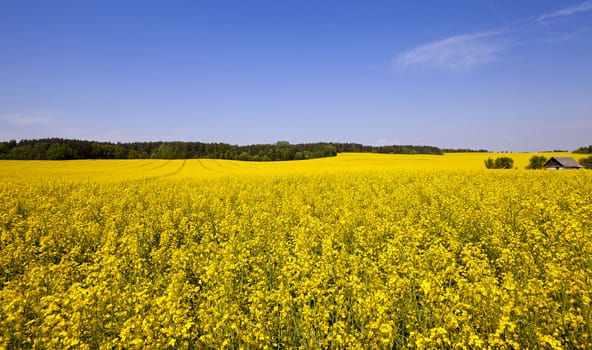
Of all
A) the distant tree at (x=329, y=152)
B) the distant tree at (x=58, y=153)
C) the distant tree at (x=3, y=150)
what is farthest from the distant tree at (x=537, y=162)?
the distant tree at (x=3, y=150)

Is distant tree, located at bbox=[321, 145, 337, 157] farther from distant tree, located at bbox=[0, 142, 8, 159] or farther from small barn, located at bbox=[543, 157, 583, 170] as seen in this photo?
distant tree, located at bbox=[0, 142, 8, 159]

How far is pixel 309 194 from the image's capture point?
1412cm

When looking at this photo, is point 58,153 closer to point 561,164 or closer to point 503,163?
point 503,163

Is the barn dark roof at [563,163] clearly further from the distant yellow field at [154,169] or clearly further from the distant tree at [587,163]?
→ the distant yellow field at [154,169]

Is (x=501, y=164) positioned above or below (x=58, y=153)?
below

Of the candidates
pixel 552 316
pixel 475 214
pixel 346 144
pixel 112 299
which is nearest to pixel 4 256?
pixel 112 299

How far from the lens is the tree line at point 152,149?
5756cm

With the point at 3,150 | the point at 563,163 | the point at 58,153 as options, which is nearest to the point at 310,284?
the point at 563,163

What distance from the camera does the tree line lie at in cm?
5756

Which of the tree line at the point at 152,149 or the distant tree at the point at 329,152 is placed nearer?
the tree line at the point at 152,149

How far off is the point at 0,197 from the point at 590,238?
67.3ft

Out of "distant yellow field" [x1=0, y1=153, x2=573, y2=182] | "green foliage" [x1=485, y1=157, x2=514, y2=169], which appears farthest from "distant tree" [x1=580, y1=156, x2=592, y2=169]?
"green foliage" [x1=485, y1=157, x2=514, y2=169]

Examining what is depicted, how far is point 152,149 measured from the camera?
8619 centimetres

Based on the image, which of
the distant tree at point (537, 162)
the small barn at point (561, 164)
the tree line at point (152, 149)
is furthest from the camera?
the tree line at point (152, 149)
